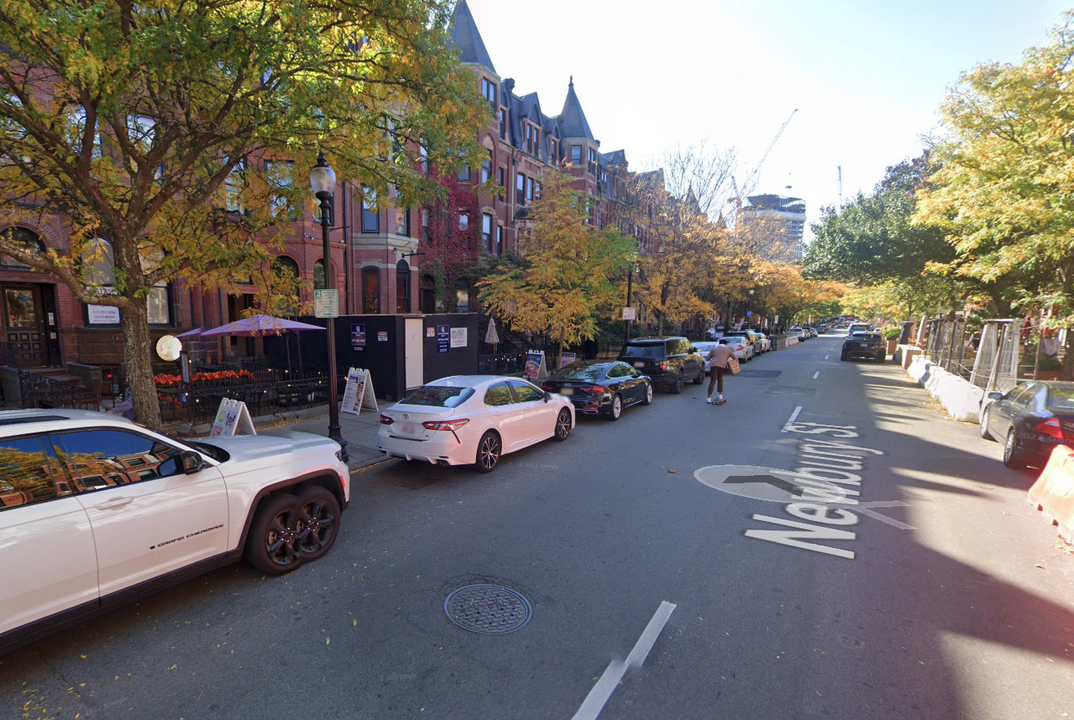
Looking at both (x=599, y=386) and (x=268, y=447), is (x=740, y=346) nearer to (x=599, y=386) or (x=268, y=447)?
(x=599, y=386)

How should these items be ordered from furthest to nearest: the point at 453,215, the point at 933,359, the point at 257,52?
the point at 453,215, the point at 933,359, the point at 257,52

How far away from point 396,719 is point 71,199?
8313 mm

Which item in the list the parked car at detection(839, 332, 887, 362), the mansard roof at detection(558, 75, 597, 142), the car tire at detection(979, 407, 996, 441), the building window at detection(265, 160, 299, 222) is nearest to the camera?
the building window at detection(265, 160, 299, 222)

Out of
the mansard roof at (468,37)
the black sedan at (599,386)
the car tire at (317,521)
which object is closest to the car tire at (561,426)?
the black sedan at (599,386)

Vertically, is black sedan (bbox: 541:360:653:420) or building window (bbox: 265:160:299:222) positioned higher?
building window (bbox: 265:160:299:222)

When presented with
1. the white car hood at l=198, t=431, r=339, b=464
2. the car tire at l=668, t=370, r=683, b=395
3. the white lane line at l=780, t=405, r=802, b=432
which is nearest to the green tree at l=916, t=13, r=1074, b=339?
the white lane line at l=780, t=405, r=802, b=432

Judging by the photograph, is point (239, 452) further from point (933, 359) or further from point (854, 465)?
point (933, 359)

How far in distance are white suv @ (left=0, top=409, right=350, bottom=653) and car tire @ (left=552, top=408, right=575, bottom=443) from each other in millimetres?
5414

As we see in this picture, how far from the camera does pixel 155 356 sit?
54.3ft

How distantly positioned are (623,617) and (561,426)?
5783mm

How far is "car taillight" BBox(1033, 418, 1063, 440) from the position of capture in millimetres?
7219

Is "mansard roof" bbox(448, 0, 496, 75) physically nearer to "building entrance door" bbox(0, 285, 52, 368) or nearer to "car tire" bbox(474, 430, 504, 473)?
"building entrance door" bbox(0, 285, 52, 368)

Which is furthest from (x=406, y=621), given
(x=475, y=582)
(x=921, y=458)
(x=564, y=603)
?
(x=921, y=458)

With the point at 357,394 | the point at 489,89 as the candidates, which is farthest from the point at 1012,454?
the point at 489,89
